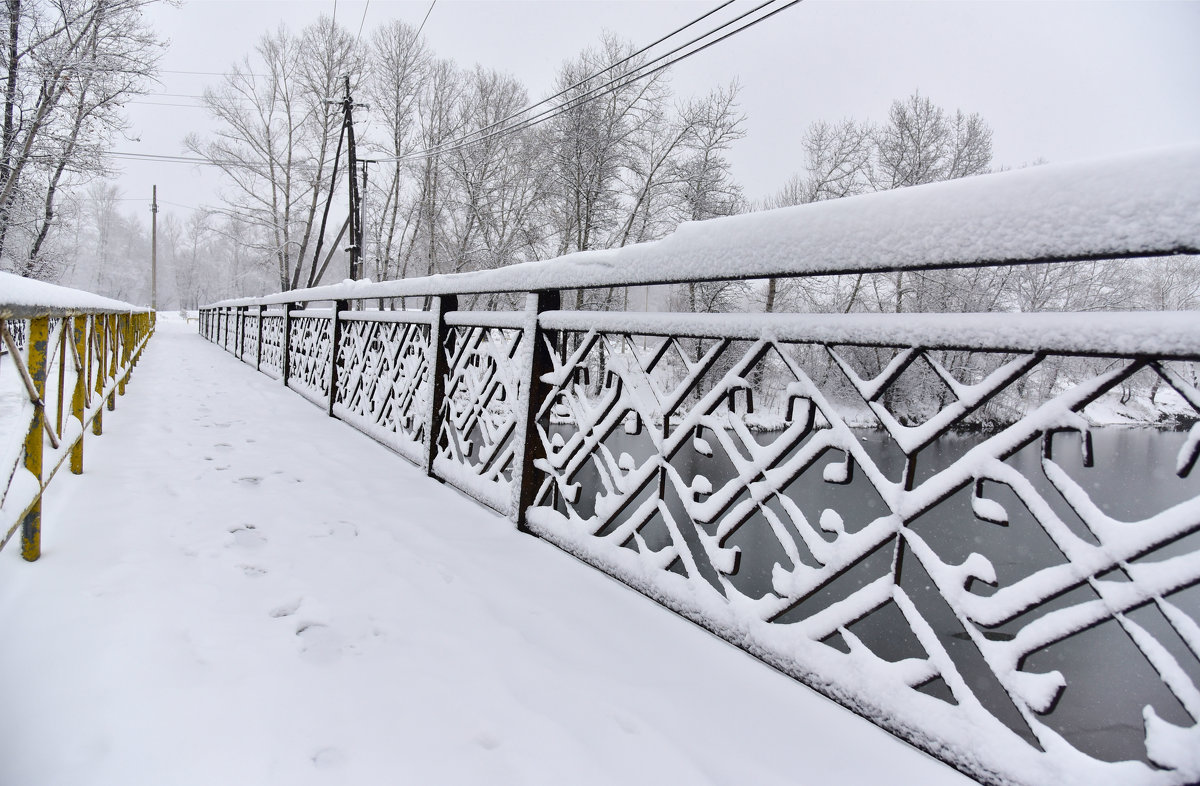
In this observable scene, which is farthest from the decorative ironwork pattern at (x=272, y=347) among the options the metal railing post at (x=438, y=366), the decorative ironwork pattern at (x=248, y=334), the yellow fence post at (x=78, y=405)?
the metal railing post at (x=438, y=366)

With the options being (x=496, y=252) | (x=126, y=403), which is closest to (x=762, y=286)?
(x=496, y=252)

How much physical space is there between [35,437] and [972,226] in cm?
255

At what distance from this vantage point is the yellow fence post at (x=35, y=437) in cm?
178

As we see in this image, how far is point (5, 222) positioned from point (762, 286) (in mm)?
18396

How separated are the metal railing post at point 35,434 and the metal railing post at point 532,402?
151 centimetres

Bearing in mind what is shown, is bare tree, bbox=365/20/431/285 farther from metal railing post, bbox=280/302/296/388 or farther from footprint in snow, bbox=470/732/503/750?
footprint in snow, bbox=470/732/503/750

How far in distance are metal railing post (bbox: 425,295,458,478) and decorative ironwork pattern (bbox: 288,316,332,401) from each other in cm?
224

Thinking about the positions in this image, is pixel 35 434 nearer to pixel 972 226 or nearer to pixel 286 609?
pixel 286 609

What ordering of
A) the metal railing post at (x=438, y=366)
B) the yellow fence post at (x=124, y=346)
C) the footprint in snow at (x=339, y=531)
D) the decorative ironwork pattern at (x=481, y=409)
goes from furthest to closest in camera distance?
the yellow fence post at (x=124, y=346)
the metal railing post at (x=438, y=366)
the decorative ironwork pattern at (x=481, y=409)
the footprint in snow at (x=339, y=531)

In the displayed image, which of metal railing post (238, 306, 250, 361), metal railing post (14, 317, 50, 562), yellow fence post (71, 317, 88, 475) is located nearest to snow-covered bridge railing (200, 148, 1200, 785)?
metal railing post (14, 317, 50, 562)

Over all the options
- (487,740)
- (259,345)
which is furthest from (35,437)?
(259,345)

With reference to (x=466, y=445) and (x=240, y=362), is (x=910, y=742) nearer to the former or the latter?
(x=466, y=445)

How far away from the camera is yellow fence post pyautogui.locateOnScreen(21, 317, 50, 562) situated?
1776mm

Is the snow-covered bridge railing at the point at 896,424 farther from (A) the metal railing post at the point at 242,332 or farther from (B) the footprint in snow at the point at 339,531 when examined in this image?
(A) the metal railing post at the point at 242,332
